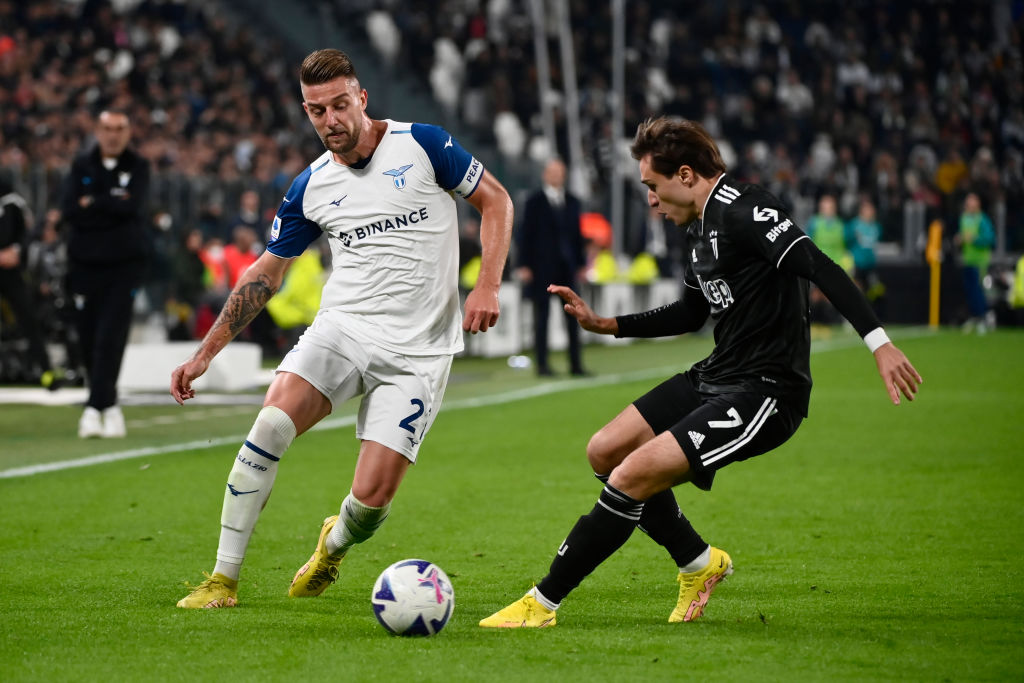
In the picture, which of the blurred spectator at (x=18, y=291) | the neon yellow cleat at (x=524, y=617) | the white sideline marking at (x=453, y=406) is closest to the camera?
the neon yellow cleat at (x=524, y=617)

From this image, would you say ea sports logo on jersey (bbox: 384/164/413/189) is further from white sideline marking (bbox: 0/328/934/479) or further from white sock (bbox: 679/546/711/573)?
Answer: white sideline marking (bbox: 0/328/934/479)

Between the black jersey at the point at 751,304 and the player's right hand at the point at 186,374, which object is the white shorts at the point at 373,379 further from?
→ the black jersey at the point at 751,304

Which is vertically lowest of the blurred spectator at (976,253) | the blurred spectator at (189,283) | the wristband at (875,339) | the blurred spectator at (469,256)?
the blurred spectator at (976,253)

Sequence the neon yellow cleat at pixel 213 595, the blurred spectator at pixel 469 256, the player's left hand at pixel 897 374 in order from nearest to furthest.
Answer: the player's left hand at pixel 897 374
the neon yellow cleat at pixel 213 595
the blurred spectator at pixel 469 256

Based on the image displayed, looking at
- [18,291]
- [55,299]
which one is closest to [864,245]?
[55,299]

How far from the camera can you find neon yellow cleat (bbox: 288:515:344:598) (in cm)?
628

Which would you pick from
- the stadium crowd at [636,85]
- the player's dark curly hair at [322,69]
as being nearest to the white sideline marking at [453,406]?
the player's dark curly hair at [322,69]

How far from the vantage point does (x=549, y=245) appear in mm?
17781

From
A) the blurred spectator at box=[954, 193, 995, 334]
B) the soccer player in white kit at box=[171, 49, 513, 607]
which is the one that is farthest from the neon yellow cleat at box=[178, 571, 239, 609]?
the blurred spectator at box=[954, 193, 995, 334]

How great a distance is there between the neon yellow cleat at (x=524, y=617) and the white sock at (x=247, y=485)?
1.06 m

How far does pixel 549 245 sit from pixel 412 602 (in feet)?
41.0

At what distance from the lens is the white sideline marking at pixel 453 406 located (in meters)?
10.4

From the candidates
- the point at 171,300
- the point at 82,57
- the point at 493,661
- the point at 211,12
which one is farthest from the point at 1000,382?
the point at 211,12

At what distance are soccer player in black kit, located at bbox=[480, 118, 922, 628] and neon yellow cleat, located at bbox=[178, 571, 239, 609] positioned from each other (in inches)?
41.8
